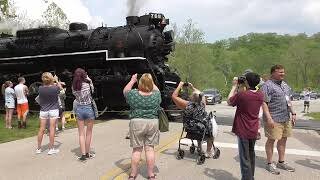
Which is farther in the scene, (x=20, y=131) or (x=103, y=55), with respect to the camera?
(x=103, y=55)

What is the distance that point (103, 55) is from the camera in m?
19.6

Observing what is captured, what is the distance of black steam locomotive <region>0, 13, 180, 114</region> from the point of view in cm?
1903

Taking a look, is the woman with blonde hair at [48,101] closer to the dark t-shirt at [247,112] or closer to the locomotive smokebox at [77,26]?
the dark t-shirt at [247,112]

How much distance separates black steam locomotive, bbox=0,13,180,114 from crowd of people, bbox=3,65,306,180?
813cm

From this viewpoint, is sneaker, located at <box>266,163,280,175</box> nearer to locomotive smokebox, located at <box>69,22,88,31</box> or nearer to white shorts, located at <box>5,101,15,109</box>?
white shorts, located at <box>5,101,15,109</box>

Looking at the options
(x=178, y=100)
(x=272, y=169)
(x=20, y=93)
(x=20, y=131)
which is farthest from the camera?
(x=20, y=93)

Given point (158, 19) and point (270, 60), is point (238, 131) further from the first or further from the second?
point (270, 60)

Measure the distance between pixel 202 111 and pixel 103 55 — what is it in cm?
1063

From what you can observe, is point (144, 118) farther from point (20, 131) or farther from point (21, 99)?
point (21, 99)

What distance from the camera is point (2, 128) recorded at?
1631 centimetres

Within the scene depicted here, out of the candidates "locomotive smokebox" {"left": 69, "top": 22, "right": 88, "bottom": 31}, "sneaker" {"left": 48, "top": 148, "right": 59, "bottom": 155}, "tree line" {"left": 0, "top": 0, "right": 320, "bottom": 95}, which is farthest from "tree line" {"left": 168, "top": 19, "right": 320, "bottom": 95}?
"sneaker" {"left": 48, "top": 148, "right": 59, "bottom": 155}

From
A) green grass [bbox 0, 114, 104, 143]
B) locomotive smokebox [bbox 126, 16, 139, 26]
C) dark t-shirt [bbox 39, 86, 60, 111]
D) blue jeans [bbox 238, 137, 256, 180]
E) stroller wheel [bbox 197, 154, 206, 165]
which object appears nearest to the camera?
blue jeans [bbox 238, 137, 256, 180]

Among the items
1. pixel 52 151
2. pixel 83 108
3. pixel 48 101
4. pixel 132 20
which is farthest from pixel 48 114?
pixel 132 20

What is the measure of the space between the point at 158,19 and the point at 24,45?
267 inches
